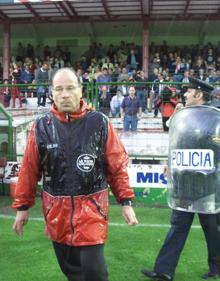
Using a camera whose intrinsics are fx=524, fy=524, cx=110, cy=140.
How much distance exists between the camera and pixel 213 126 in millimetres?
4340

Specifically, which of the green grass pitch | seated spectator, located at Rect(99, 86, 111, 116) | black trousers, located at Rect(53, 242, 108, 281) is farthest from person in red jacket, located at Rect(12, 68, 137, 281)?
seated spectator, located at Rect(99, 86, 111, 116)

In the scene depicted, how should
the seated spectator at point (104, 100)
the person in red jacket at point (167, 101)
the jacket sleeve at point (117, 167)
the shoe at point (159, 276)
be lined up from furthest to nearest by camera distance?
1. the seated spectator at point (104, 100)
2. the person in red jacket at point (167, 101)
3. the shoe at point (159, 276)
4. the jacket sleeve at point (117, 167)

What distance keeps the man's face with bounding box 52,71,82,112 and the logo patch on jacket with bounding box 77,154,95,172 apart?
1.06 ft

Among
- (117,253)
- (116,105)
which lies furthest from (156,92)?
(117,253)

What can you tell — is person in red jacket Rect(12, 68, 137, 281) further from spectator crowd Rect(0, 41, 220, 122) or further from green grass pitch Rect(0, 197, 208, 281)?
spectator crowd Rect(0, 41, 220, 122)

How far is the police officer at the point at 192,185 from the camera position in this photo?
4375mm

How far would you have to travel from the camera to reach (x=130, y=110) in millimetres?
9555

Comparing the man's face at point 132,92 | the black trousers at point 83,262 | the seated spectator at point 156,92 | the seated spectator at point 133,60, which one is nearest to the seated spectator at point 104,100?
the man's face at point 132,92

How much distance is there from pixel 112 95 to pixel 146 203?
2080 mm

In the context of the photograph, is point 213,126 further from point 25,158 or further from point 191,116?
point 25,158

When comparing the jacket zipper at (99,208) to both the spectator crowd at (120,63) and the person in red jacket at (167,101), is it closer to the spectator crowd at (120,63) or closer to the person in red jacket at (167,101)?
the person in red jacket at (167,101)

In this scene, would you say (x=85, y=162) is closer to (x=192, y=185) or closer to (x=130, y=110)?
(x=192, y=185)

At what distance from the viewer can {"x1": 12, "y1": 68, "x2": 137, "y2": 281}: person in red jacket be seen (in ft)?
11.3

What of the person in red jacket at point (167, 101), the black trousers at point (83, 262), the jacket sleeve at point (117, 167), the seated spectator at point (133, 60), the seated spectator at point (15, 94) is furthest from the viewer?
the seated spectator at point (133, 60)
